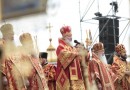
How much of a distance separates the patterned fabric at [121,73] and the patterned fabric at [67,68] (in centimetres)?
146

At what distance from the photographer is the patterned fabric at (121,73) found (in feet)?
26.8

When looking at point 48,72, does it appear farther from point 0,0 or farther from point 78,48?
point 0,0

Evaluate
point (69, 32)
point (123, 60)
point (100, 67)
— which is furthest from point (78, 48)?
point (123, 60)

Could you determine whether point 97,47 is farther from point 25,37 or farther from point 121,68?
point 25,37

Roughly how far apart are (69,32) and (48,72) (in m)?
1.13

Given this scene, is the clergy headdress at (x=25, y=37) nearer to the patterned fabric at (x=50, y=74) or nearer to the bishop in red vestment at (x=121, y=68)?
the patterned fabric at (x=50, y=74)

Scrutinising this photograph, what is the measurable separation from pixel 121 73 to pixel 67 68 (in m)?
1.71

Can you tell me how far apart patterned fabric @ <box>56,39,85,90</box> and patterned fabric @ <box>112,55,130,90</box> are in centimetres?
146

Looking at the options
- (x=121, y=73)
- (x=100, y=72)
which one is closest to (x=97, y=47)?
(x=100, y=72)

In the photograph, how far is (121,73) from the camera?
26.8ft

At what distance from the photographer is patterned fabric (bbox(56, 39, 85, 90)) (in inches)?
268

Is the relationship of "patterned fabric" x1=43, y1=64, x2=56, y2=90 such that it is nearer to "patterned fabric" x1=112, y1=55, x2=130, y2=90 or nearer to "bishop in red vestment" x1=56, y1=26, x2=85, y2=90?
"bishop in red vestment" x1=56, y1=26, x2=85, y2=90

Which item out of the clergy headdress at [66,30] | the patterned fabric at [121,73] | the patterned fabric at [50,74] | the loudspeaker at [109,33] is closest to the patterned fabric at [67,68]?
the clergy headdress at [66,30]

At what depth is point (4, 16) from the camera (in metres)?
1.45
